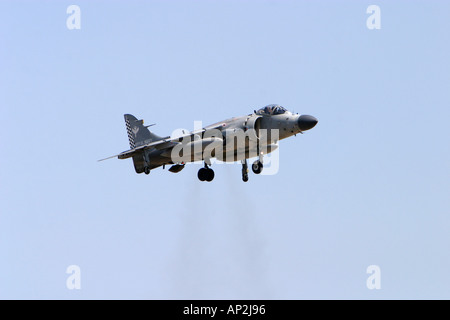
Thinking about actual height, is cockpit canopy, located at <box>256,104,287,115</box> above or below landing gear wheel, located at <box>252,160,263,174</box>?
above

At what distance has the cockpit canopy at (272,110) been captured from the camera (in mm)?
55719

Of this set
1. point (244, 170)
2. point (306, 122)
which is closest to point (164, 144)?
point (244, 170)

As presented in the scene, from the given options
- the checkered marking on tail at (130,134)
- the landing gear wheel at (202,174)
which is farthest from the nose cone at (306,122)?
the checkered marking on tail at (130,134)

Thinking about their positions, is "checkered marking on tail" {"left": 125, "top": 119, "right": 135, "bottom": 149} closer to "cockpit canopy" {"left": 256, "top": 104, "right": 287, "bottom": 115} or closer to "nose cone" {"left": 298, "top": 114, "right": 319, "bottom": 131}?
"cockpit canopy" {"left": 256, "top": 104, "right": 287, "bottom": 115}

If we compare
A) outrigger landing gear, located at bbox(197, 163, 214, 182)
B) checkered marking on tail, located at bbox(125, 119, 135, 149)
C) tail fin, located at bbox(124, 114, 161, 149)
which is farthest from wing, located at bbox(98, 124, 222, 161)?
outrigger landing gear, located at bbox(197, 163, 214, 182)

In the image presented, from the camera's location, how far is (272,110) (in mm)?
55781

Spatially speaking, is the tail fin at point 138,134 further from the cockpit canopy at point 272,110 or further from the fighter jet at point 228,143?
the cockpit canopy at point 272,110

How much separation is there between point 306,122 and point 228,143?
14.3 feet

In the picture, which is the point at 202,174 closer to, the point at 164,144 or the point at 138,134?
the point at 164,144

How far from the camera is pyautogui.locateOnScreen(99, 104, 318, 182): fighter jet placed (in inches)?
2173
